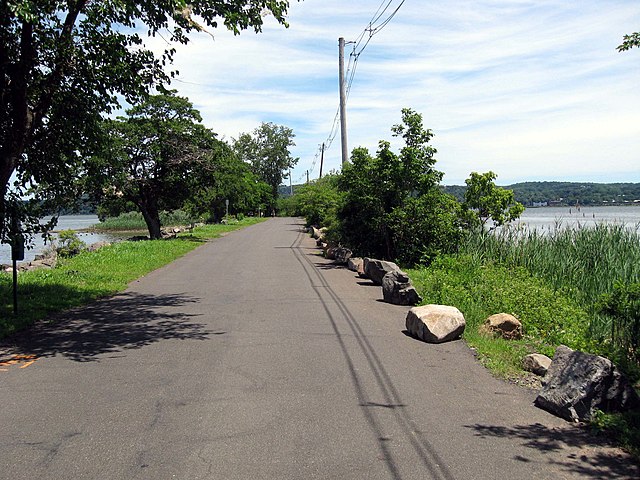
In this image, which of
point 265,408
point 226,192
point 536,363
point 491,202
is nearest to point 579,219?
point 491,202

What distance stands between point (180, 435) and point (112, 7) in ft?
27.1

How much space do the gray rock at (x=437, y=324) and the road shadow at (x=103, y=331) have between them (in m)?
3.07

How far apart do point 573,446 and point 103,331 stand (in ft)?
22.3

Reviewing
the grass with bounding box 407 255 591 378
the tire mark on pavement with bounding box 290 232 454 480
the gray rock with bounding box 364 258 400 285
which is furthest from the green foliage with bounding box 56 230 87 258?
the tire mark on pavement with bounding box 290 232 454 480

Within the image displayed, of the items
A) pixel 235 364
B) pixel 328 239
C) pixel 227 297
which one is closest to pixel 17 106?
pixel 227 297

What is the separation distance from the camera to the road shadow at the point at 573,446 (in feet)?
14.1

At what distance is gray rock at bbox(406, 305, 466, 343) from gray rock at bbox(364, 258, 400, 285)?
5.08m

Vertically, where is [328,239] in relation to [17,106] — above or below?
below

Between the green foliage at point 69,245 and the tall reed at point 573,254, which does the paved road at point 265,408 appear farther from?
the green foliage at point 69,245

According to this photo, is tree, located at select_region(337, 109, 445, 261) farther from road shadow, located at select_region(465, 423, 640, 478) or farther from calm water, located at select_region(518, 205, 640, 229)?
road shadow, located at select_region(465, 423, 640, 478)

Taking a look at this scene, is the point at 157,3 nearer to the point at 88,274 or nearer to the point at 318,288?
the point at 318,288

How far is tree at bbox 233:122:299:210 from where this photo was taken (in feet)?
334

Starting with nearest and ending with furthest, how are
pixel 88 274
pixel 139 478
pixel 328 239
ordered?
pixel 139 478, pixel 88 274, pixel 328 239

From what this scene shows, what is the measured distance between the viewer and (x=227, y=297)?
486 inches
